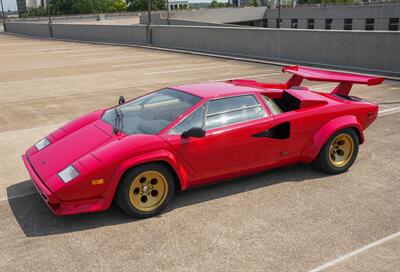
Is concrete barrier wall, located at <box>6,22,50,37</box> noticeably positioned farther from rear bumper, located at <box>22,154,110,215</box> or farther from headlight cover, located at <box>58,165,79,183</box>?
rear bumper, located at <box>22,154,110,215</box>

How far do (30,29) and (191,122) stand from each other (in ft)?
153

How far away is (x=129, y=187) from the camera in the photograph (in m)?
4.68

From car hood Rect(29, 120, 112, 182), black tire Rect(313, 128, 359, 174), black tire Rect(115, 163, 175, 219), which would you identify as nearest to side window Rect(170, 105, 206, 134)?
black tire Rect(115, 163, 175, 219)

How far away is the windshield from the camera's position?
16.9 feet

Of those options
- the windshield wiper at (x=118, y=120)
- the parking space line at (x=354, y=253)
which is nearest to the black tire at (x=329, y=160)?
the parking space line at (x=354, y=253)

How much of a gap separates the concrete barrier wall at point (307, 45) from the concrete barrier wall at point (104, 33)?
5389 millimetres

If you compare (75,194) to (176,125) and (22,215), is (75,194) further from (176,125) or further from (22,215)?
(176,125)

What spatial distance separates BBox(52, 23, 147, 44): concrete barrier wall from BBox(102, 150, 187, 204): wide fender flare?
2405 centimetres

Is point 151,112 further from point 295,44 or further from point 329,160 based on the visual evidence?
point 295,44

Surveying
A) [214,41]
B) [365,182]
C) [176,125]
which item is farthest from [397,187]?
[214,41]

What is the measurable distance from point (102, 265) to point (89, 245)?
41 cm

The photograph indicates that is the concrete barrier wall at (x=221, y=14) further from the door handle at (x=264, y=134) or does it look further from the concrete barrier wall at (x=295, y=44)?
the door handle at (x=264, y=134)

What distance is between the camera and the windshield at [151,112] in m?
5.14

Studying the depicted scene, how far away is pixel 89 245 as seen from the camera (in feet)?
14.2
